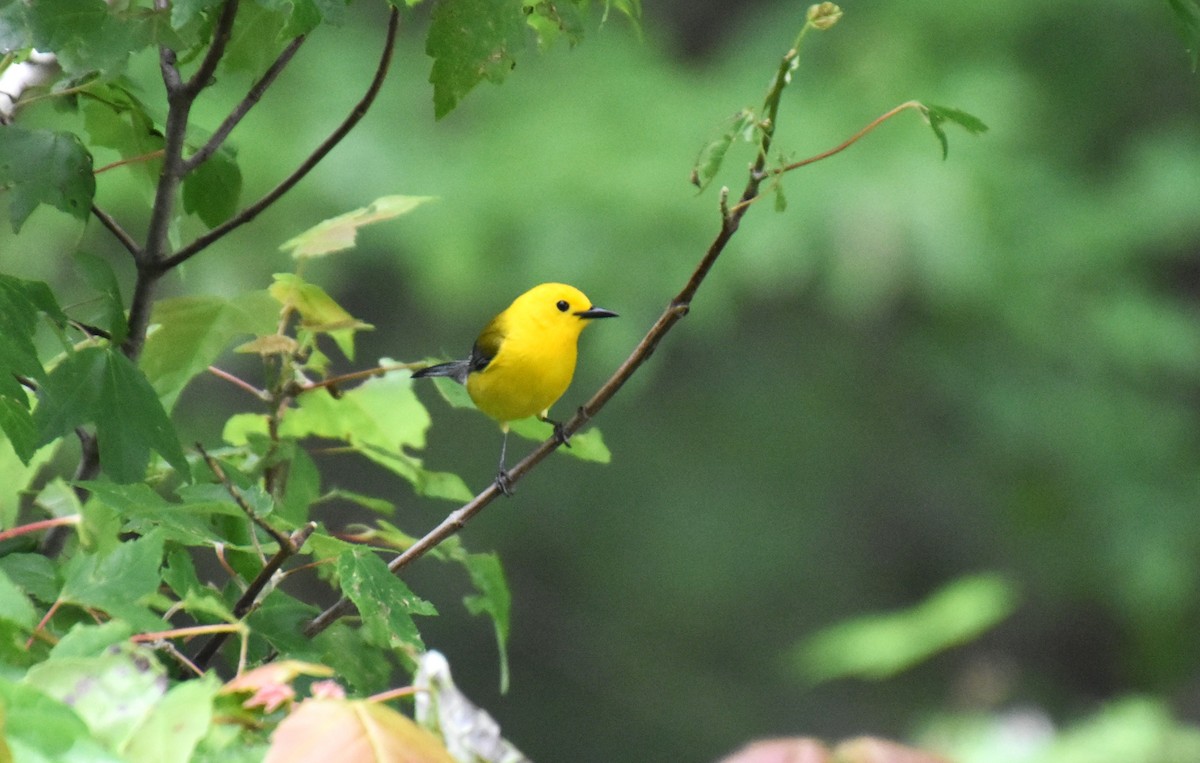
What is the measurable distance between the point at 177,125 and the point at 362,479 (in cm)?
818

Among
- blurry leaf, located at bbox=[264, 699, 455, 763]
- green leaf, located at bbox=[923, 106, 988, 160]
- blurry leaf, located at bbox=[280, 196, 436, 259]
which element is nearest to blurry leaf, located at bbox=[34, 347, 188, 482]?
blurry leaf, located at bbox=[280, 196, 436, 259]

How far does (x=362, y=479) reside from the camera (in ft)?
31.3

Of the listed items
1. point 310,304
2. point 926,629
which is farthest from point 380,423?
point 926,629

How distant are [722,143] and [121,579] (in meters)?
0.71

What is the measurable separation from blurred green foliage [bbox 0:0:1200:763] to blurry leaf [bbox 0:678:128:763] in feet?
12.1

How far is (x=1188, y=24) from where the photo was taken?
4.75 feet

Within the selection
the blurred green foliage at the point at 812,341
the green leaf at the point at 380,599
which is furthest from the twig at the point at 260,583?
the blurred green foliage at the point at 812,341

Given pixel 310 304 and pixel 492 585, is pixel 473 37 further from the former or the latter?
pixel 492 585

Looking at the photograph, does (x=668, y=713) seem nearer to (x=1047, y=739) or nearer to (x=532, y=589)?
(x=532, y=589)

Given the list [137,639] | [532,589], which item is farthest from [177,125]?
[532,589]

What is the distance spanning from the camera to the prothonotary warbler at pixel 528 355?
8.63ft

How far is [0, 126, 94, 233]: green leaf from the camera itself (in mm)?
1442

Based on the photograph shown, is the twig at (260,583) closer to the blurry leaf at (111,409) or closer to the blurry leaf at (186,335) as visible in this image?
the blurry leaf at (111,409)

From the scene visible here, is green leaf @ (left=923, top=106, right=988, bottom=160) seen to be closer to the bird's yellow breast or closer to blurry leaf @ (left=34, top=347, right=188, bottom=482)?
blurry leaf @ (left=34, top=347, right=188, bottom=482)
